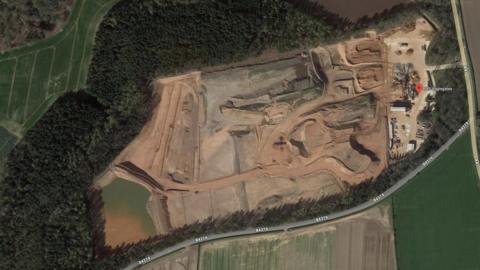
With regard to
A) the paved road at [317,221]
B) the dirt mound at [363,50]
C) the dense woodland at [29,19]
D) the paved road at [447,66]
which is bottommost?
the paved road at [317,221]

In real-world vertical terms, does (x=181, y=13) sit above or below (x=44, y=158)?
above

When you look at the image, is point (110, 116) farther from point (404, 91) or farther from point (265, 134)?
point (404, 91)

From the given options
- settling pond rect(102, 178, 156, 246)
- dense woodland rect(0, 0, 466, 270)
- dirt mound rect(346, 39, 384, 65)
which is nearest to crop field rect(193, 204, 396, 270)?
dense woodland rect(0, 0, 466, 270)

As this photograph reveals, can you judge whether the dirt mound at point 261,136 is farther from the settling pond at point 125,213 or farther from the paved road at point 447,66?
the paved road at point 447,66

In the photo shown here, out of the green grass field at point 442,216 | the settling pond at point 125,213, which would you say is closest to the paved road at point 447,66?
the green grass field at point 442,216

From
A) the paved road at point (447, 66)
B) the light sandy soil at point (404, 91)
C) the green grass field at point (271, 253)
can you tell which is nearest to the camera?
the green grass field at point (271, 253)

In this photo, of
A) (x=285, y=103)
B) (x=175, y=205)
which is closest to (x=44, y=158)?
(x=175, y=205)

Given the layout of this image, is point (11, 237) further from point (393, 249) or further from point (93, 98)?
point (393, 249)
